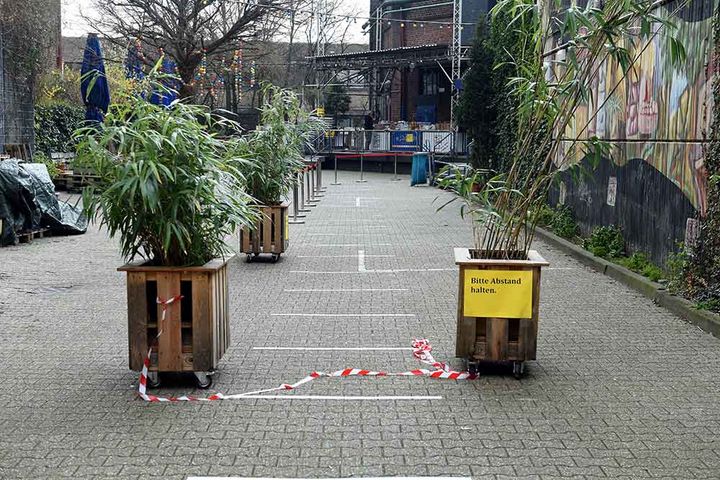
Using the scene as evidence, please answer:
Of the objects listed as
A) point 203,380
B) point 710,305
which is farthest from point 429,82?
point 203,380

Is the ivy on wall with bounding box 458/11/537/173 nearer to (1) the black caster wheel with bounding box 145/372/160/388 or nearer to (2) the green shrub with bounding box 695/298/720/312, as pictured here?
(2) the green shrub with bounding box 695/298/720/312

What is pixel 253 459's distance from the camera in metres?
4.77

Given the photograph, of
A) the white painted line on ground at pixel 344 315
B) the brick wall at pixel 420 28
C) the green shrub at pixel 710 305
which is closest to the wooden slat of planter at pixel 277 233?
the white painted line on ground at pixel 344 315

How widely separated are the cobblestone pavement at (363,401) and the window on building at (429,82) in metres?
36.1

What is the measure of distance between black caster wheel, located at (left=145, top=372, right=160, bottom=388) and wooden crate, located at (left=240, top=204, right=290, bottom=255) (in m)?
6.57

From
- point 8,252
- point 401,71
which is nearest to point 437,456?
point 8,252

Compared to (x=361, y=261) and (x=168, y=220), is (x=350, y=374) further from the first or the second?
(x=361, y=261)

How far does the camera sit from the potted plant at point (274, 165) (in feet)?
41.8

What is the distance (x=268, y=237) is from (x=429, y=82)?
116 feet

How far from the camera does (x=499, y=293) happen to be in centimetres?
636

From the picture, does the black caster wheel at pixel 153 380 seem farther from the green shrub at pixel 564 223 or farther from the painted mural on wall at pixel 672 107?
the green shrub at pixel 564 223

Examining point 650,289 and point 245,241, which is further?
point 245,241

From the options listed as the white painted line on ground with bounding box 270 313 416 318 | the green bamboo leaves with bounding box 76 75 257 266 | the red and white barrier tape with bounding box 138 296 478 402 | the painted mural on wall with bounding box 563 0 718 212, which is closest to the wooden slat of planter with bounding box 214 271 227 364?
the green bamboo leaves with bounding box 76 75 257 266

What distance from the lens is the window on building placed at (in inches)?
1801
